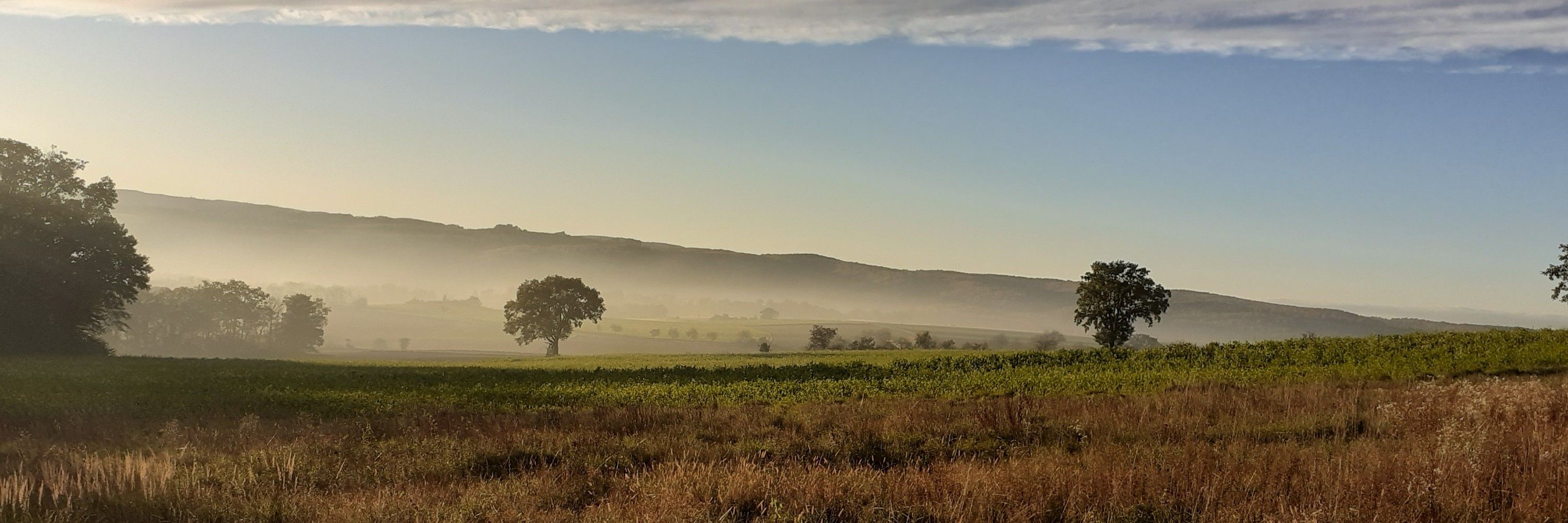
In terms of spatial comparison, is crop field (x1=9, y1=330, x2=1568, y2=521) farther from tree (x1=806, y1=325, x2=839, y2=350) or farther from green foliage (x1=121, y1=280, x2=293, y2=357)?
green foliage (x1=121, y1=280, x2=293, y2=357)

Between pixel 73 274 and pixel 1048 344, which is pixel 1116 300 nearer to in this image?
pixel 1048 344

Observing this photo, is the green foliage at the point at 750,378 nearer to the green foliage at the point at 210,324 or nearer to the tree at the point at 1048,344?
the tree at the point at 1048,344

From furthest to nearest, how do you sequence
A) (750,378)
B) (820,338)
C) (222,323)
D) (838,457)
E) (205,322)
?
(222,323) → (205,322) → (820,338) → (750,378) → (838,457)

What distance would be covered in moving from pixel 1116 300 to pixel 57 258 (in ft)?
225

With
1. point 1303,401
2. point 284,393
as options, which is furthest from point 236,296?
point 1303,401

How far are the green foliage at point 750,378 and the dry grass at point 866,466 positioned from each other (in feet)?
27.6

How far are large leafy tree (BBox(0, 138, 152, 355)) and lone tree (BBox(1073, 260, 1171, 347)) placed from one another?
212ft

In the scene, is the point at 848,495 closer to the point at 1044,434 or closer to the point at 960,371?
the point at 1044,434

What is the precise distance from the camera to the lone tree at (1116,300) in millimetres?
57406

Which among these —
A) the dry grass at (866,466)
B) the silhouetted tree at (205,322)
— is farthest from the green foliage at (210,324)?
the dry grass at (866,466)

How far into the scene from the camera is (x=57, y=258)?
55.2m

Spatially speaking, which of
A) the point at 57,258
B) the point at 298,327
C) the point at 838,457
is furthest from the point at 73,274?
the point at 298,327

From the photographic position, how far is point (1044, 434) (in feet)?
41.7

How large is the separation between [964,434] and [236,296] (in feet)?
483
